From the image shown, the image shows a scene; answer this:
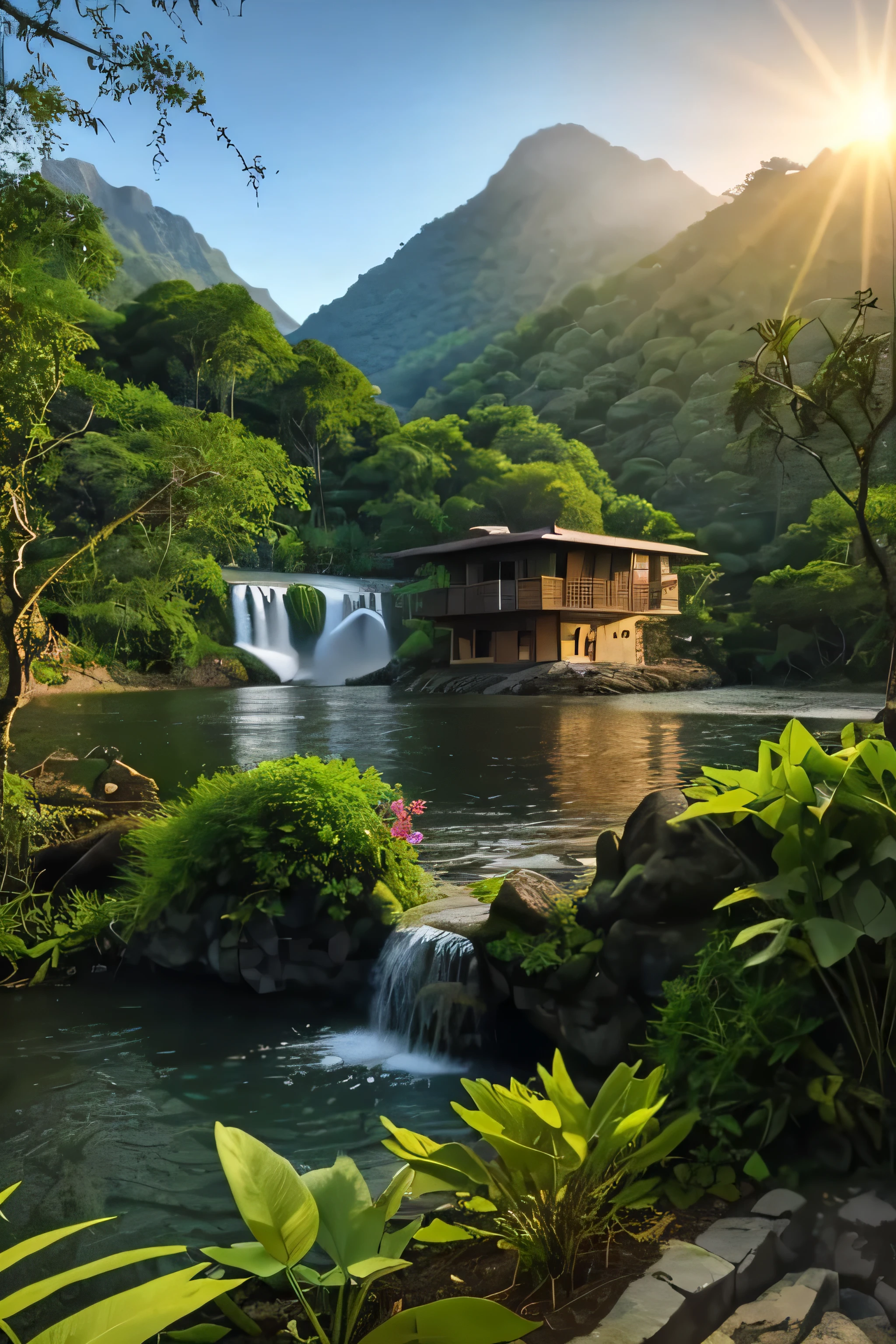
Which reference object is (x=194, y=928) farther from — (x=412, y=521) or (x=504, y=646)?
(x=412, y=521)

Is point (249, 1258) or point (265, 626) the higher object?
point (265, 626)

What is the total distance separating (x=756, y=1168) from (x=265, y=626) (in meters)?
26.2

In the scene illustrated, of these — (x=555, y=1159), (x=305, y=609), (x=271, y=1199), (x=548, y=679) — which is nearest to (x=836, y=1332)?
(x=555, y=1159)

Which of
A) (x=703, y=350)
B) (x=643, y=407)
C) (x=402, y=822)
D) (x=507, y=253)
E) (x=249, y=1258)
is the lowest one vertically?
(x=249, y=1258)

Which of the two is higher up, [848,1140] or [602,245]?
[602,245]

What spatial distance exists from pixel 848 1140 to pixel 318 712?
50.7 ft

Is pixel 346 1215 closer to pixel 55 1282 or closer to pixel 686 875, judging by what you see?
A: pixel 55 1282

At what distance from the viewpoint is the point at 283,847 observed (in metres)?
4.82

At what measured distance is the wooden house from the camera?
2483 centimetres

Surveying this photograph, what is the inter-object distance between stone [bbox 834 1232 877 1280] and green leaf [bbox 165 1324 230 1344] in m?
1.41

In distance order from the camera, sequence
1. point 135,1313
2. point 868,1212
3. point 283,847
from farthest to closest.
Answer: point 283,847 → point 868,1212 → point 135,1313

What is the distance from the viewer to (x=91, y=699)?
62.5ft

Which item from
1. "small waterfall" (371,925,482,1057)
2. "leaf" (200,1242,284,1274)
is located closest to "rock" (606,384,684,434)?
"small waterfall" (371,925,482,1057)

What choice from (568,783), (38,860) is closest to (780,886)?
(38,860)
